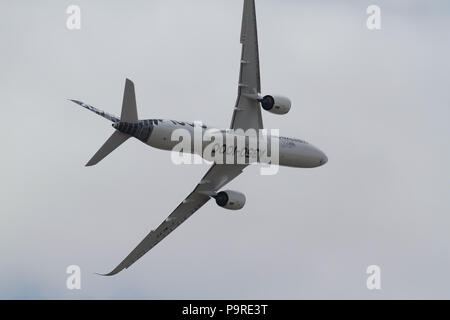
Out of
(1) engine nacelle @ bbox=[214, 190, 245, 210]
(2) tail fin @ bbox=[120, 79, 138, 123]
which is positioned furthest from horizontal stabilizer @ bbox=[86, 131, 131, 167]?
(1) engine nacelle @ bbox=[214, 190, 245, 210]

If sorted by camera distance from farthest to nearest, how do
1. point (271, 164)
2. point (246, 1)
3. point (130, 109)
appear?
point (271, 164) → point (246, 1) → point (130, 109)

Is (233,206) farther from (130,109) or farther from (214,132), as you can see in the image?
(130,109)

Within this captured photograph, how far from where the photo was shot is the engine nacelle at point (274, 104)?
73312mm

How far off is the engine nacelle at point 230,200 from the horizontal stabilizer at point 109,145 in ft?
30.4

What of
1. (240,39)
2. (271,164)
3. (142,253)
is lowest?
(142,253)

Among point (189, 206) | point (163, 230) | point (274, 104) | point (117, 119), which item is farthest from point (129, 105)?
point (163, 230)

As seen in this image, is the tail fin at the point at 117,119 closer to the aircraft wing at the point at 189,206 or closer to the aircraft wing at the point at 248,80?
the aircraft wing at the point at 248,80

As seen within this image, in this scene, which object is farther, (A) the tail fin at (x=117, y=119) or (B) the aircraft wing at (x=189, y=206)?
(B) the aircraft wing at (x=189, y=206)

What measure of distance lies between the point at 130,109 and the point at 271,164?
43.8 feet

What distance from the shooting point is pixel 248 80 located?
73188mm

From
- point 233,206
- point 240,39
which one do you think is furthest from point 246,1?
point 233,206

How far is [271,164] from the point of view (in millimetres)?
77188

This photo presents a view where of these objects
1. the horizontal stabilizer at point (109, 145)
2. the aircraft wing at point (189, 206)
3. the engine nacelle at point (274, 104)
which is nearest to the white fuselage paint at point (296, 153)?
the aircraft wing at point (189, 206)

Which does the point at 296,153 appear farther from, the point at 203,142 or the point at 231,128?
the point at 203,142
